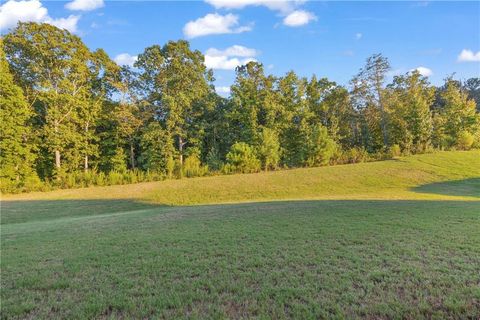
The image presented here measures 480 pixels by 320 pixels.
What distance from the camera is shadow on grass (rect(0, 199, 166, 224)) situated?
39.2 feet

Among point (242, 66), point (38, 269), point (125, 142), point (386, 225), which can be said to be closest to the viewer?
point (38, 269)

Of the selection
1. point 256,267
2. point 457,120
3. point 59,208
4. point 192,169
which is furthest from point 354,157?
point 256,267

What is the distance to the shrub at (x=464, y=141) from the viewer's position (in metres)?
28.3

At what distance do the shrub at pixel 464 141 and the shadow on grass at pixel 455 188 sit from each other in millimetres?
12600

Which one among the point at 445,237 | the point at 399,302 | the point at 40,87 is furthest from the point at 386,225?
the point at 40,87

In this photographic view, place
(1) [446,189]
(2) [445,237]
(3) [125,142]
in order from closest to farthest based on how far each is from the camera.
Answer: (2) [445,237] < (1) [446,189] < (3) [125,142]

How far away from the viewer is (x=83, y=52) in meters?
25.3

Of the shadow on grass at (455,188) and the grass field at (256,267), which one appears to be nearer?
the grass field at (256,267)

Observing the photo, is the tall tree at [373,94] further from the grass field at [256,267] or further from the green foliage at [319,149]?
the grass field at [256,267]

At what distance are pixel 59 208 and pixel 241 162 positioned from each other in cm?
1364

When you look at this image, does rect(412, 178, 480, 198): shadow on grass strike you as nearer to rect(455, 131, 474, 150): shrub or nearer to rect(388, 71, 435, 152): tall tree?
rect(388, 71, 435, 152): tall tree

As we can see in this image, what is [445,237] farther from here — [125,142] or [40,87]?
[40,87]

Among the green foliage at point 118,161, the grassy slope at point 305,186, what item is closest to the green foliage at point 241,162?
the grassy slope at point 305,186

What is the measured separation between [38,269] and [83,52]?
26283 mm
